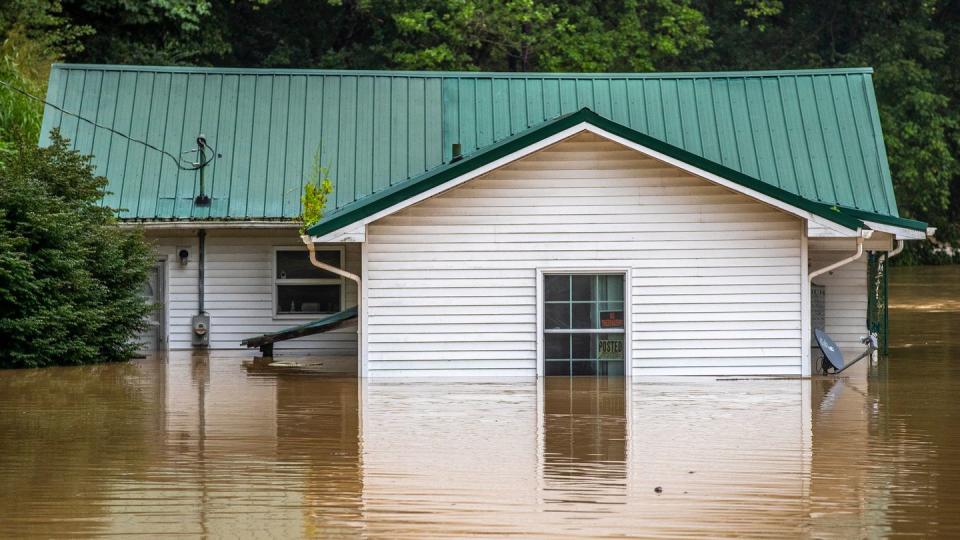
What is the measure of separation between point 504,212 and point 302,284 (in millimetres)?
6566

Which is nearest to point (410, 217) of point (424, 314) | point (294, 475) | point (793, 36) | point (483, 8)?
point (424, 314)

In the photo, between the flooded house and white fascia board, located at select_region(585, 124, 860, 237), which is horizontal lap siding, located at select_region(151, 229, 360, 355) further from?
white fascia board, located at select_region(585, 124, 860, 237)

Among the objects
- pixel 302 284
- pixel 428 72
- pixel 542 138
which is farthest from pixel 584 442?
pixel 428 72

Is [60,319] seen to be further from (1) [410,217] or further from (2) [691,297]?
(2) [691,297]

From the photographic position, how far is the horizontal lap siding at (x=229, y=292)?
2523 cm

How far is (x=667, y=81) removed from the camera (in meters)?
28.0

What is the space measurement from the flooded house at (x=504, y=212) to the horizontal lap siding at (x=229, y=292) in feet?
0.13

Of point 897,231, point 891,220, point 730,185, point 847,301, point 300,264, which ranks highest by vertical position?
point 730,185

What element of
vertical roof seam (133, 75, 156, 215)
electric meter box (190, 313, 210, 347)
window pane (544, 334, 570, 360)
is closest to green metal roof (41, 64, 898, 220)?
vertical roof seam (133, 75, 156, 215)

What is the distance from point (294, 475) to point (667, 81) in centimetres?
1754

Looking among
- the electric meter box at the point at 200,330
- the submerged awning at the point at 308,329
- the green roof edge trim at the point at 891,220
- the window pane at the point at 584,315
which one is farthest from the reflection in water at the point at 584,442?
the electric meter box at the point at 200,330

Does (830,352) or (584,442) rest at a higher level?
(830,352)

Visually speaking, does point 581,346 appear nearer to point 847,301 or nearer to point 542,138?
point 542,138

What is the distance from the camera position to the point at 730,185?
19422mm
